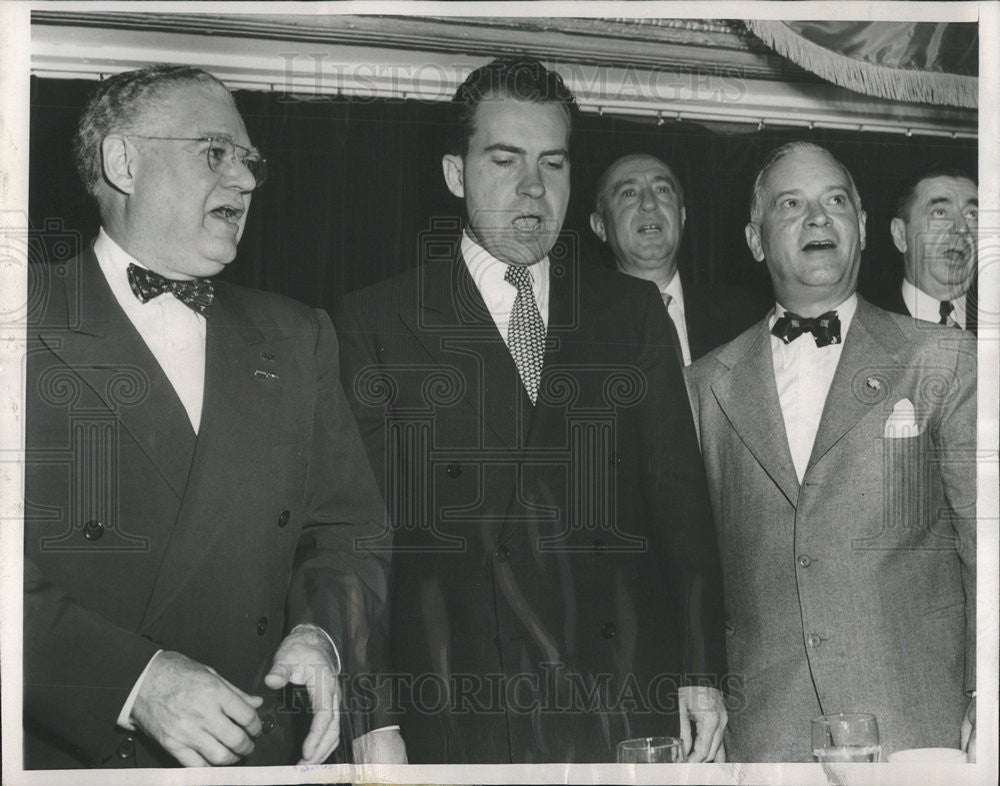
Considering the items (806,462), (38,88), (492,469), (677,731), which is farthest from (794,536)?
(38,88)

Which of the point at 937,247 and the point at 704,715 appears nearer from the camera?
the point at 704,715

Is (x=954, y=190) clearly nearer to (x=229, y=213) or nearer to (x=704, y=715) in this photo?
(x=704, y=715)

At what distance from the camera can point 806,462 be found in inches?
110

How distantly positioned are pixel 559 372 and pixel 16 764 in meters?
1.45

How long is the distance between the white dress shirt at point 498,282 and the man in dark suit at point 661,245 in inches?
6.5

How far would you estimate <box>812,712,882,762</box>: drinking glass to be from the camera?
2.79 metres

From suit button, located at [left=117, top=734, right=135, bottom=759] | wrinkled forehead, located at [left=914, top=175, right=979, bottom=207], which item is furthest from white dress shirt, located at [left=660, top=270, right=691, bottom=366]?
suit button, located at [left=117, top=734, right=135, bottom=759]

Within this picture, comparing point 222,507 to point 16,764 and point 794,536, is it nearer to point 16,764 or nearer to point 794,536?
point 16,764

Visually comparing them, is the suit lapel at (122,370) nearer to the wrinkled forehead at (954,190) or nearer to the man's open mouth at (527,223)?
the man's open mouth at (527,223)

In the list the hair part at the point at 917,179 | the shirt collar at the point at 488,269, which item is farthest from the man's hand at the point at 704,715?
the hair part at the point at 917,179

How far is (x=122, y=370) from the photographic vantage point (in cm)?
271

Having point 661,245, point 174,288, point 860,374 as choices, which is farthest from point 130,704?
point 860,374

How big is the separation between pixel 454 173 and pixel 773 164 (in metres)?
0.72

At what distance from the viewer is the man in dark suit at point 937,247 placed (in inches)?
114
